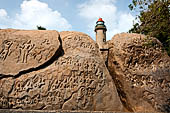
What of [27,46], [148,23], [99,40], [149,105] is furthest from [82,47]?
[99,40]

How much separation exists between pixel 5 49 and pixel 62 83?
1667mm

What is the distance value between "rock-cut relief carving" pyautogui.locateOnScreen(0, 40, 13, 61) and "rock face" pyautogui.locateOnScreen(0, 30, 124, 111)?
0.04m

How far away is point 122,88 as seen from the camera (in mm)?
4812

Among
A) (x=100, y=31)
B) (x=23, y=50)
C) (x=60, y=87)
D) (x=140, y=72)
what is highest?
(x=100, y=31)

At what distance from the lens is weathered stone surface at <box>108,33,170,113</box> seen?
4.52 m

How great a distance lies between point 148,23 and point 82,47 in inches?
76.8

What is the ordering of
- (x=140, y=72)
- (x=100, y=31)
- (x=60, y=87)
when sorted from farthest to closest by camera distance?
1. (x=100, y=31)
2. (x=140, y=72)
3. (x=60, y=87)

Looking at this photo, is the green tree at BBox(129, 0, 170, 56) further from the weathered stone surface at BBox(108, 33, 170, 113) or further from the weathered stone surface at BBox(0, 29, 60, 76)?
the weathered stone surface at BBox(0, 29, 60, 76)

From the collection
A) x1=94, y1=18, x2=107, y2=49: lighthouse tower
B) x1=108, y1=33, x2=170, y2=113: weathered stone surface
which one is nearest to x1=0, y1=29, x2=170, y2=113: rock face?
x1=108, y1=33, x2=170, y2=113: weathered stone surface

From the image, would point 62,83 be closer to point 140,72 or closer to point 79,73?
point 79,73

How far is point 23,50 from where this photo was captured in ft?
14.3

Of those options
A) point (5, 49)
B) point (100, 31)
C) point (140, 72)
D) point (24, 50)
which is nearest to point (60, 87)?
point (24, 50)

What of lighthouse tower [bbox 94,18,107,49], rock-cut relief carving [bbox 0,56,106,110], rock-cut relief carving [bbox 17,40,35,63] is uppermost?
lighthouse tower [bbox 94,18,107,49]

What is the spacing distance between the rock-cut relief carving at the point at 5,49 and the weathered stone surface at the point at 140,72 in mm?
2852
